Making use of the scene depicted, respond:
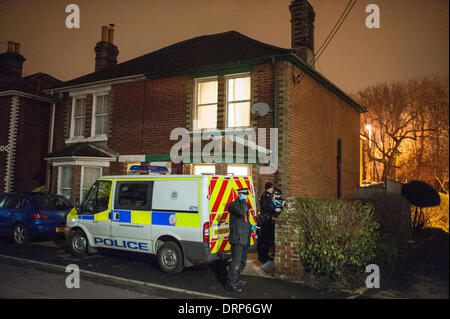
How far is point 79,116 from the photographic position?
16969mm

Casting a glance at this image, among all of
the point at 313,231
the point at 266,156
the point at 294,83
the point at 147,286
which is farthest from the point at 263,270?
the point at 294,83

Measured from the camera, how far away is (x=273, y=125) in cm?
1209

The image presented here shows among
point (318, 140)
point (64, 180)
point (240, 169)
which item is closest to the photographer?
point (240, 169)

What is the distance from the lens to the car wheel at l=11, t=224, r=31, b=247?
10.8m

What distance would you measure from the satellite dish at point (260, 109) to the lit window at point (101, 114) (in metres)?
7.06

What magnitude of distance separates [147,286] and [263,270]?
266 cm

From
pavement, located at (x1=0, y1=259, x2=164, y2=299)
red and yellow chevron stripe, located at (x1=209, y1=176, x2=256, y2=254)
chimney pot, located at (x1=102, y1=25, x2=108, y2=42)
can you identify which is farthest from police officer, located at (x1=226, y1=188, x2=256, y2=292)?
chimney pot, located at (x1=102, y1=25, x2=108, y2=42)

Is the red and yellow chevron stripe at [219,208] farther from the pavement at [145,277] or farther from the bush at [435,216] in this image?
the bush at [435,216]

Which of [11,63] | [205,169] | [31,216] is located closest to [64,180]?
[31,216]

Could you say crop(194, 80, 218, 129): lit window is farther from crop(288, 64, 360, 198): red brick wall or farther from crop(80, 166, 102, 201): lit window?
crop(80, 166, 102, 201): lit window

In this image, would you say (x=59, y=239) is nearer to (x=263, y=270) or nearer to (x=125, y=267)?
(x=125, y=267)

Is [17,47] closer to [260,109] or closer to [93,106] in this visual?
[93,106]

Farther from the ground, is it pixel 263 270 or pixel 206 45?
pixel 206 45

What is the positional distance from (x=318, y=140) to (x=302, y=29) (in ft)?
14.3
